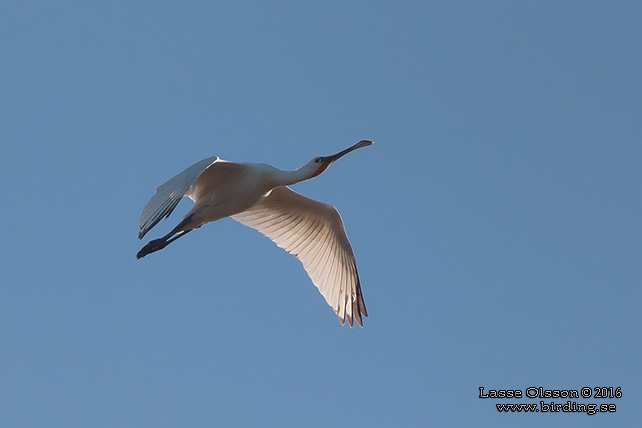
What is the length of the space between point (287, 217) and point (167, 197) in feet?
13.2

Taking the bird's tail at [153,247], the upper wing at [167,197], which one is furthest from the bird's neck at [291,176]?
the bird's tail at [153,247]

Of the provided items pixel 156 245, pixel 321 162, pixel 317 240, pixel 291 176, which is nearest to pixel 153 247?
pixel 156 245

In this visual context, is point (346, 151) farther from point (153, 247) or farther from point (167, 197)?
point (153, 247)

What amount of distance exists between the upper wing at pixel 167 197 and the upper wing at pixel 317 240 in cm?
281

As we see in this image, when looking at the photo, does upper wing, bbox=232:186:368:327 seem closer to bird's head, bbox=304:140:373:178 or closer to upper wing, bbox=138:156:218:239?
bird's head, bbox=304:140:373:178

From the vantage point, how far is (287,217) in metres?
14.6

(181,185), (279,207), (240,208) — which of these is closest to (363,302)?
(279,207)

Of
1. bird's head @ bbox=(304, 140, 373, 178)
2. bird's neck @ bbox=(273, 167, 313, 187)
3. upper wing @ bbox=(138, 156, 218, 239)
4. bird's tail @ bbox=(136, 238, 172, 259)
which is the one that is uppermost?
bird's head @ bbox=(304, 140, 373, 178)

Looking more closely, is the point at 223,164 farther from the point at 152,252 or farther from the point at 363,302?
the point at 363,302

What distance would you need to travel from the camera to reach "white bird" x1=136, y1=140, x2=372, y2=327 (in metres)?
12.5

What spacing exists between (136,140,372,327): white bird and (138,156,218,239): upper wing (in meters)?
0.50

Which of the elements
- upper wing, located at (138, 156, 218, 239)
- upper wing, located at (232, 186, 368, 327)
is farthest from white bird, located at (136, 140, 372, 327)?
upper wing, located at (138, 156, 218, 239)

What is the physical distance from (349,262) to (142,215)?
16.5 ft

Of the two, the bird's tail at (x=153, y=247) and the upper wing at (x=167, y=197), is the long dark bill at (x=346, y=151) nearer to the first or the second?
the upper wing at (x=167, y=197)
